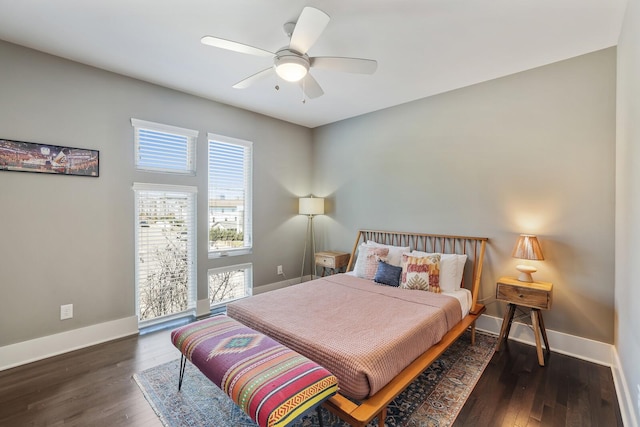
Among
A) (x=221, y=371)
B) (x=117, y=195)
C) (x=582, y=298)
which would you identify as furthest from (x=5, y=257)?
(x=582, y=298)

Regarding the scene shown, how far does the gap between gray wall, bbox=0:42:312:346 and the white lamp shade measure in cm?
156

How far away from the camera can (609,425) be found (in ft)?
6.16

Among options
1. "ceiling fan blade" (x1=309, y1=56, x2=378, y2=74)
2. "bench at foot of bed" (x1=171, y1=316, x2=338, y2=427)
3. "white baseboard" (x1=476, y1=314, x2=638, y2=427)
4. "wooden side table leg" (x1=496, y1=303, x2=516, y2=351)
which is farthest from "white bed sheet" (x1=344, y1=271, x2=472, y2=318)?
"ceiling fan blade" (x1=309, y1=56, x2=378, y2=74)

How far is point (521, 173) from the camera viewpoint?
9.98 ft

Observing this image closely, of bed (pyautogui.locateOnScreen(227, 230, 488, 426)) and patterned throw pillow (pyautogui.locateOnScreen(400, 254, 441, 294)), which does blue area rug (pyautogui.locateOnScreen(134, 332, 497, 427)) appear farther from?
patterned throw pillow (pyautogui.locateOnScreen(400, 254, 441, 294))

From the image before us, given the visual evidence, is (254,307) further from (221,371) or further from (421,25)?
(421,25)

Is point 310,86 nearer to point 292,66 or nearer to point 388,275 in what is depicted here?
point 292,66

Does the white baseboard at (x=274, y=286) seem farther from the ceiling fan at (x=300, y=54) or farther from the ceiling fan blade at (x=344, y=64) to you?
the ceiling fan blade at (x=344, y=64)

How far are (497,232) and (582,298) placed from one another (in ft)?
3.01

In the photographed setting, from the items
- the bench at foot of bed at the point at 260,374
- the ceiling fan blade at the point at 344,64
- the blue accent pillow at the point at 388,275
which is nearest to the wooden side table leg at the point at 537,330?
the blue accent pillow at the point at 388,275

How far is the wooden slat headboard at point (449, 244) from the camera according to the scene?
10.5ft

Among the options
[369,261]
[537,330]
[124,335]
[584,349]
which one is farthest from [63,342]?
[584,349]

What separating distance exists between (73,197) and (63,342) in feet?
4.64

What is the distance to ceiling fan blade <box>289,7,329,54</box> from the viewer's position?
167 centimetres
